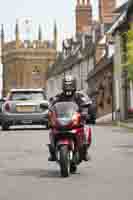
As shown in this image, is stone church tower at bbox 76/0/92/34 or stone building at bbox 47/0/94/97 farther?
stone church tower at bbox 76/0/92/34

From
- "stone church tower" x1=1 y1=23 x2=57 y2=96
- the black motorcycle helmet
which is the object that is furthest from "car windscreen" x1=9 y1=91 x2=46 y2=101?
"stone church tower" x1=1 y1=23 x2=57 y2=96

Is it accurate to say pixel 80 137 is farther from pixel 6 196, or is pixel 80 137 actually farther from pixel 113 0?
pixel 113 0

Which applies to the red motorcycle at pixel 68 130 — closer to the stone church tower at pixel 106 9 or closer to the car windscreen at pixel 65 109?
the car windscreen at pixel 65 109

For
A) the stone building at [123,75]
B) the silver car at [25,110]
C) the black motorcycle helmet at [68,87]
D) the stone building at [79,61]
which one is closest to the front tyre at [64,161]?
the black motorcycle helmet at [68,87]

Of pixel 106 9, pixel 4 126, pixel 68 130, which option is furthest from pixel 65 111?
pixel 106 9

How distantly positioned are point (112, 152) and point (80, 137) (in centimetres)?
529

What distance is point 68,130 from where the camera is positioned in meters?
13.2

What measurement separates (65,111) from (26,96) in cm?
1772

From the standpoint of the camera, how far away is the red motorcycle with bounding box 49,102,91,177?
13125 mm

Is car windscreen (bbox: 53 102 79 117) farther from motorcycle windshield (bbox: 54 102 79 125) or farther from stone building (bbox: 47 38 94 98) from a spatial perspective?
stone building (bbox: 47 38 94 98)

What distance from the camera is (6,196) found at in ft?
34.7

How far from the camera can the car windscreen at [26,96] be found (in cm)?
3086

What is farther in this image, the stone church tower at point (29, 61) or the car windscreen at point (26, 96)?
the stone church tower at point (29, 61)

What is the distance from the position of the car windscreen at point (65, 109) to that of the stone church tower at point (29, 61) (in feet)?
511
